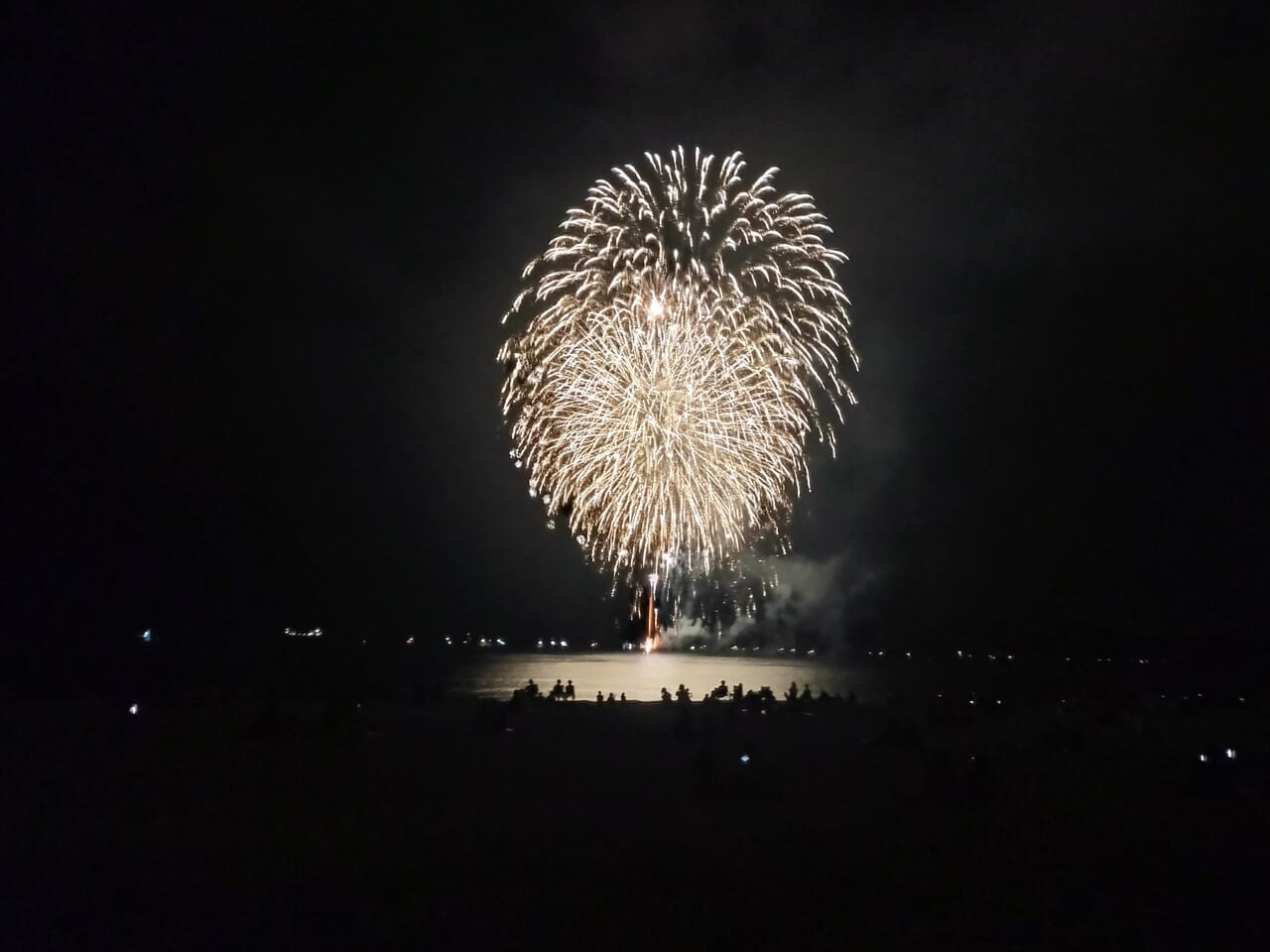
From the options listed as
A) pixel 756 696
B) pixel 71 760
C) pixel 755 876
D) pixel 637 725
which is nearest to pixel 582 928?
pixel 755 876

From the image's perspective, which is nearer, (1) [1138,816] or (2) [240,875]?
(2) [240,875]

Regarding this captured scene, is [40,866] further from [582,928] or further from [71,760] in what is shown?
[71,760]

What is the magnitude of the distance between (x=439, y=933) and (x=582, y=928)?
3.21 ft

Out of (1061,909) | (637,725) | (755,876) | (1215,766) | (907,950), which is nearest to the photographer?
(907,950)

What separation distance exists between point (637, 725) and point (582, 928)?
12.3 metres

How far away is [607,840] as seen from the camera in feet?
33.3

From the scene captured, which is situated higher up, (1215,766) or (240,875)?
(1215,766)

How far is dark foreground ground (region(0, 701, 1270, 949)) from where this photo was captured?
24.7ft

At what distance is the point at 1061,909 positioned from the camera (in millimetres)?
8219

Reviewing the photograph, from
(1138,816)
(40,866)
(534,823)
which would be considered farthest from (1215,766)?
(40,866)

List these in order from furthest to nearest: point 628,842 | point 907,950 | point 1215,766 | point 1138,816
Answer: point 1215,766, point 1138,816, point 628,842, point 907,950

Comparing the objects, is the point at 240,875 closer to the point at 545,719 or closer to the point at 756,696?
the point at 545,719

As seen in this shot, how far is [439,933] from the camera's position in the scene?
23.6 feet

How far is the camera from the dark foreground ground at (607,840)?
7.52 metres
